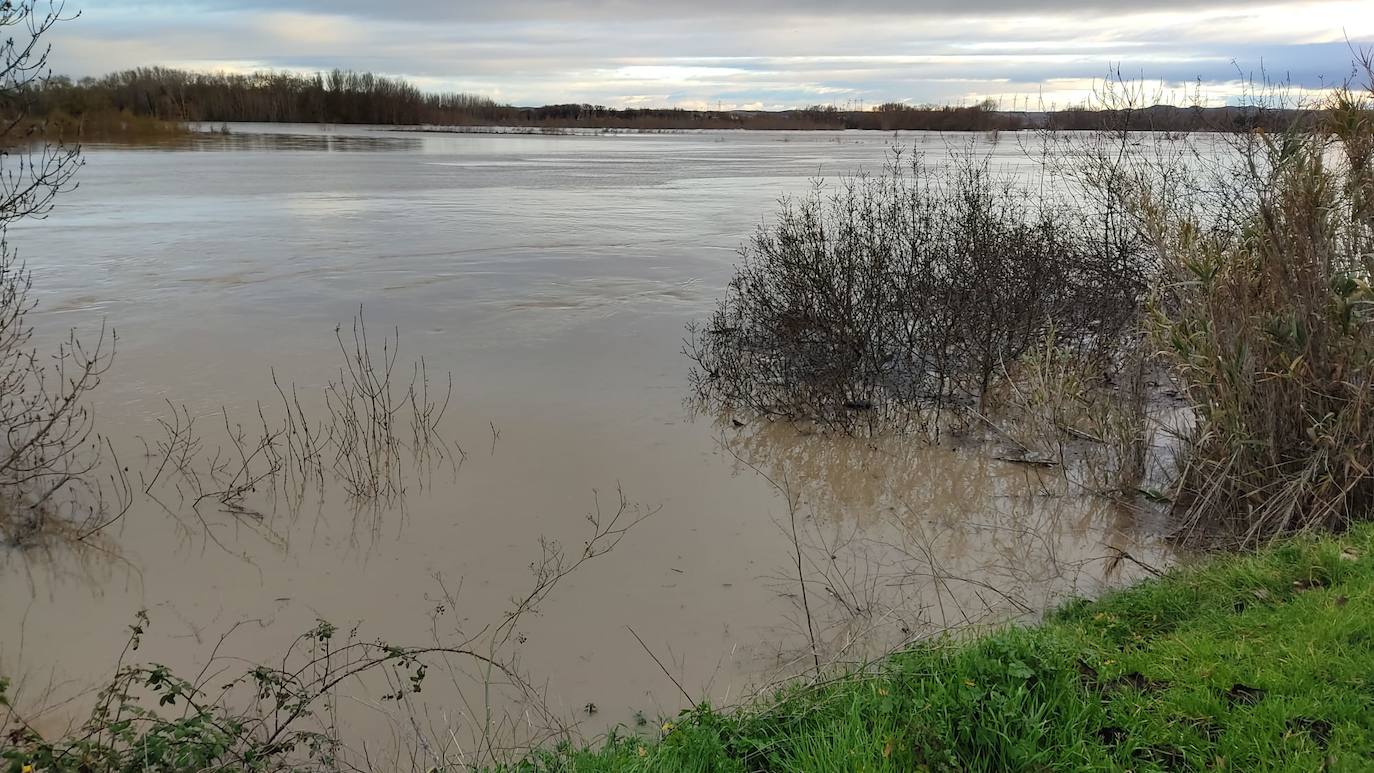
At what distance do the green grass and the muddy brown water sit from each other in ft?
4.52

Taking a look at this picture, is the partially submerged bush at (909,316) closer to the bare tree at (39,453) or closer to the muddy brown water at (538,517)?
the muddy brown water at (538,517)

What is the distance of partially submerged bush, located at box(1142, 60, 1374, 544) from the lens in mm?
6551

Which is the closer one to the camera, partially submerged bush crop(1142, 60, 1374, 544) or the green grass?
the green grass

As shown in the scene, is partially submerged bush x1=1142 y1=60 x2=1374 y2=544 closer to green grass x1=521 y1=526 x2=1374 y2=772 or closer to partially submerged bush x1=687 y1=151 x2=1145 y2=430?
green grass x1=521 y1=526 x2=1374 y2=772

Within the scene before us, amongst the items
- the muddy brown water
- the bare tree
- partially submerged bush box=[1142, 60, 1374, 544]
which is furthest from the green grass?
the bare tree

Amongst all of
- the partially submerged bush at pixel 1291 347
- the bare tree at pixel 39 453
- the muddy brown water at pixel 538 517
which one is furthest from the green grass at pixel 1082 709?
the bare tree at pixel 39 453

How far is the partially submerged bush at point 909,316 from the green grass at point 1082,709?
5.98m

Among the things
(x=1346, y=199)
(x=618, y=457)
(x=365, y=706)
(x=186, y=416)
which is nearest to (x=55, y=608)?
(x=365, y=706)

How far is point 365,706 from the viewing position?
5.39m

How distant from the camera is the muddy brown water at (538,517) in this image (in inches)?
243

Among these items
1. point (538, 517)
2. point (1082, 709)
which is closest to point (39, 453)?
point (538, 517)

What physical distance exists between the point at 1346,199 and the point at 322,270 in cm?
1645

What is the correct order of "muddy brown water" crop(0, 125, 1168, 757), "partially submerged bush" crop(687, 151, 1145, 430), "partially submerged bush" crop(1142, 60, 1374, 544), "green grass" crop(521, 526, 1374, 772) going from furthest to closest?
1. "partially submerged bush" crop(687, 151, 1145, 430)
2. "partially submerged bush" crop(1142, 60, 1374, 544)
3. "muddy brown water" crop(0, 125, 1168, 757)
4. "green grass" crop(521, 526, 1374, 772)

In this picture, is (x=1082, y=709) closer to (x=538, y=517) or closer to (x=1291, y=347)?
(x=1291, y=347)
